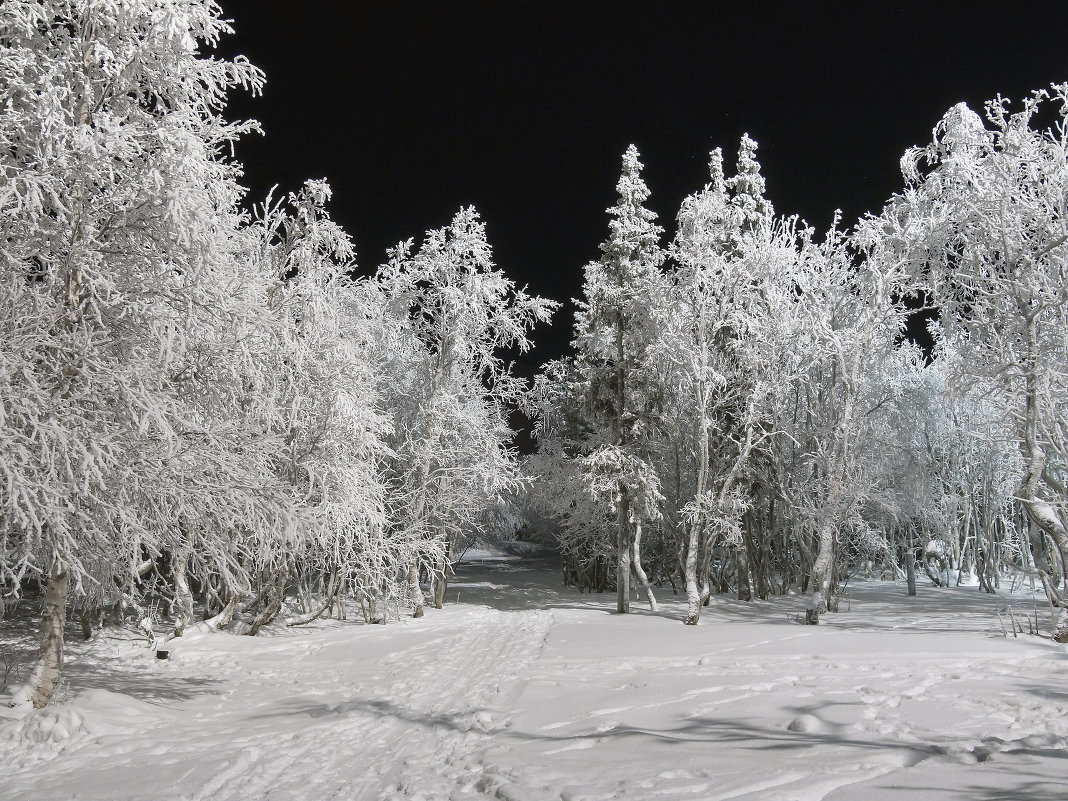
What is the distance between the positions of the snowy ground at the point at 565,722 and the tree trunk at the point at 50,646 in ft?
1.12

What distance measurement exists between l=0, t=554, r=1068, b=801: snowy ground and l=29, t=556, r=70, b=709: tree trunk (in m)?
0.34

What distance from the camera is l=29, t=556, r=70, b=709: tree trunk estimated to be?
25.8ft

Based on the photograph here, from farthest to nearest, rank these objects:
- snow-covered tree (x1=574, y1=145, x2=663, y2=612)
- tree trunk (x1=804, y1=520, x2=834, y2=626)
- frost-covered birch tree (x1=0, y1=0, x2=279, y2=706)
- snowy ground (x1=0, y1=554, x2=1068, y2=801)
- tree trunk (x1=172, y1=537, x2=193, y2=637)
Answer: snow-covered tree (x1=574, y1=145, x2=663, y2=612) < tree trunk (x1=804, y1=520, x2=834, y2=626) < tree trunk (x1=172, y1=537, x2=193, y2=637) < frost-covered birch tree (x1=0, y1=0, x2=279, y2=706) < snowy ground (x1=0, y1=554, x2=1068, y2=801)

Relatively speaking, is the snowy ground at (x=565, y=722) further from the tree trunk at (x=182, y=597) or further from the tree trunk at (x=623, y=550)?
the tree trunk at (x=623, y=550)

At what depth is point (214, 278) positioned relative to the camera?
8.41 m

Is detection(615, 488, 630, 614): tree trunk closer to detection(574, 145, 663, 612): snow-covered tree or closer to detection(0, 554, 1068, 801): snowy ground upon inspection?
detection(574, 145, 663, 612): snow-covered tree

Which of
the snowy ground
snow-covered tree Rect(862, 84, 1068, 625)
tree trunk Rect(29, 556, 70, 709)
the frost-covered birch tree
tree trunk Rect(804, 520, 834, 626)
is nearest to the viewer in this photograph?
the snowy ground

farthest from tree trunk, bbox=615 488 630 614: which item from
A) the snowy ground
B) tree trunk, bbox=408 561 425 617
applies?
the snowy ground

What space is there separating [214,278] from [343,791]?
5.74 meters

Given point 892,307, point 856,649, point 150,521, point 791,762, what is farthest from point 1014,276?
point 150,521

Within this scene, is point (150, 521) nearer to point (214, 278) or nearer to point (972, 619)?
point (214, 278)

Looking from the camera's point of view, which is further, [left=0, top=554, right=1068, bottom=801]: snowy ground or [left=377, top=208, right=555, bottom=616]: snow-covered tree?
[left=377, top=208, right=555, bottom=616]: snow-covered tree

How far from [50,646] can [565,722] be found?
577 centimetres

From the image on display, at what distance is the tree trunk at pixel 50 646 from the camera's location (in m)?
7.86
